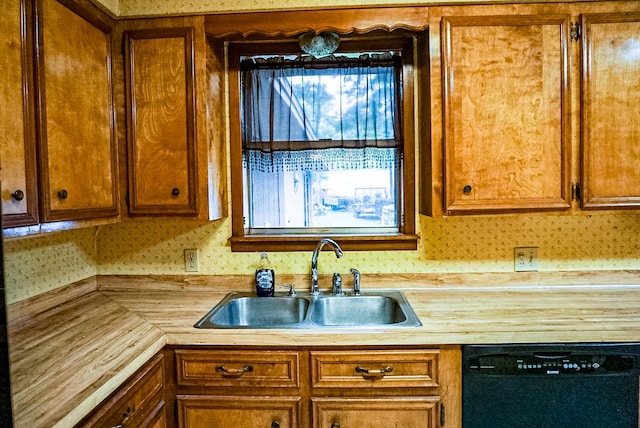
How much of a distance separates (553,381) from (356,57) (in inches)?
66.7

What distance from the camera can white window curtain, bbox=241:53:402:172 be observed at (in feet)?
7.19

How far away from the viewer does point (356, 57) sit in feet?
7.18

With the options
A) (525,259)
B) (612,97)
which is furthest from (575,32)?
(525,259)

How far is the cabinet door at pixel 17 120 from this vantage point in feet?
4.06

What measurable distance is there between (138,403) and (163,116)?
1134mm

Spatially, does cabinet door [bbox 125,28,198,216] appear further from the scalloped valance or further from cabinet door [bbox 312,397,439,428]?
cabinet door [bbox 312,397,439,428]

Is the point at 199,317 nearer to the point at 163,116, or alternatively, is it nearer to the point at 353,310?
the point at 353,310

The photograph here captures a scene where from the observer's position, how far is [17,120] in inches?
50.4

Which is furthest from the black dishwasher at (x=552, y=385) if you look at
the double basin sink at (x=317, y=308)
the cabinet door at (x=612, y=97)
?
the cabinet door at (x=612, y=97)

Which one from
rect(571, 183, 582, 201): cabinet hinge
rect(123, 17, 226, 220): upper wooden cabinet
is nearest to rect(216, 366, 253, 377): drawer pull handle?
rect(123, 17, 226, 220): upper wooden cabinet

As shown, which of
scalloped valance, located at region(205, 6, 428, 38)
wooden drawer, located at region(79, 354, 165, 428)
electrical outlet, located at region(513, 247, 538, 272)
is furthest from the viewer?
electrical outlet, located at region(513, 247, 538, 272)

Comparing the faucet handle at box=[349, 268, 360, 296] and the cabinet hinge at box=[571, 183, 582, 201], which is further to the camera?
the faucet handle at box=[349, 268, 360, 296]

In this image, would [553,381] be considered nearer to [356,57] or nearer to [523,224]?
[523,224]

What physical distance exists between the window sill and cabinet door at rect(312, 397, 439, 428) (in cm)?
76
